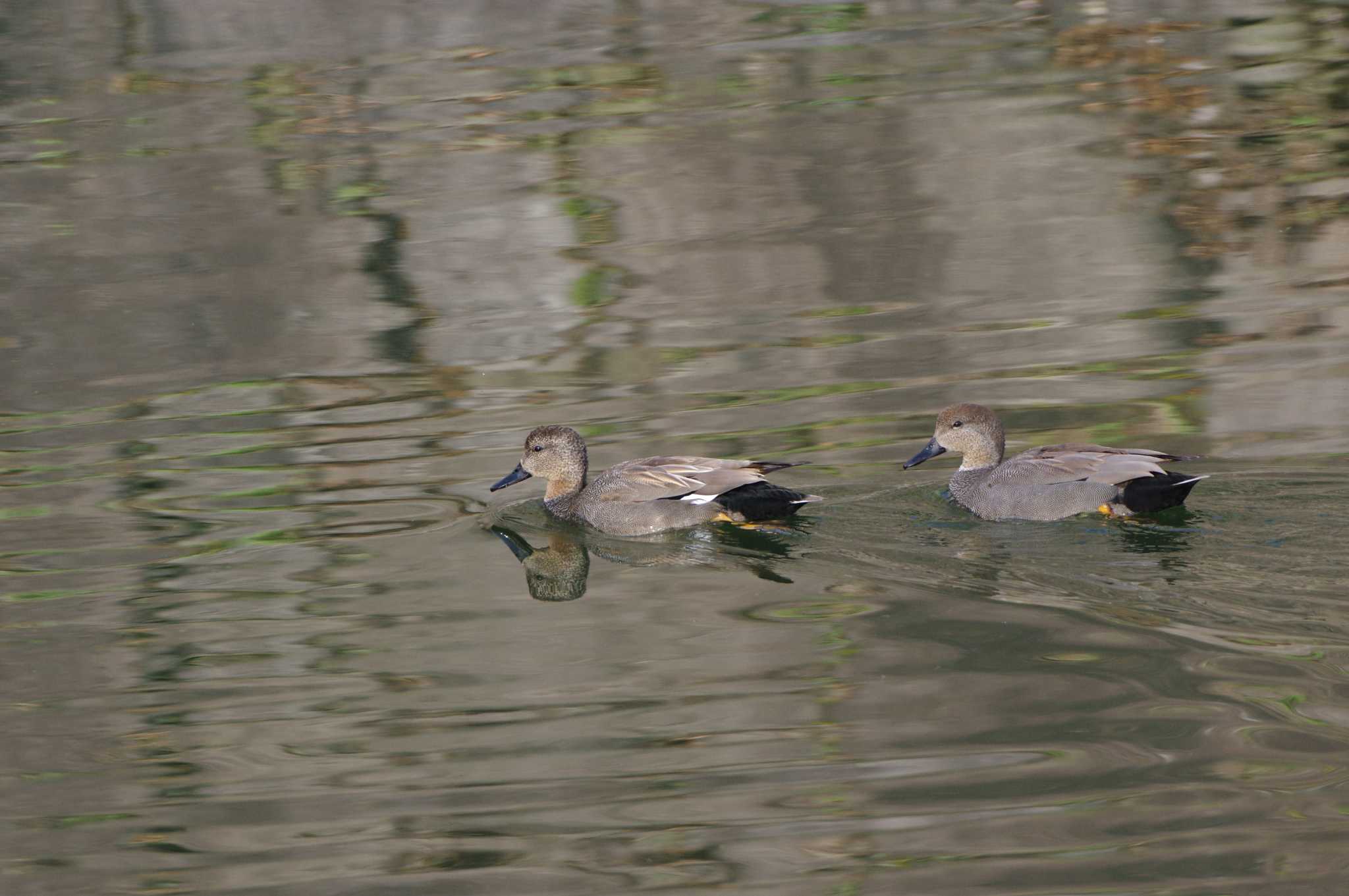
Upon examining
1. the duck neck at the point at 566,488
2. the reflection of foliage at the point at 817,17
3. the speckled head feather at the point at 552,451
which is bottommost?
the duck neck at the point at 566,488

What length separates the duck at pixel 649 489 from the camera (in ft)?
22.2

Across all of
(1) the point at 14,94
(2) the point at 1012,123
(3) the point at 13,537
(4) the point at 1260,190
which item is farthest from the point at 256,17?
(3) the point at 13,537

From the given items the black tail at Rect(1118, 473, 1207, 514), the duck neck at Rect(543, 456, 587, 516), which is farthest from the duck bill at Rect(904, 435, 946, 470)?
the duck neck at Rect(543, 456, 587, 516)

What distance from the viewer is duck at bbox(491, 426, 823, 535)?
677 centimetres

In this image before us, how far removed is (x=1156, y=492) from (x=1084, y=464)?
30 centimetres

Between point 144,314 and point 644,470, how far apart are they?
5063 mm

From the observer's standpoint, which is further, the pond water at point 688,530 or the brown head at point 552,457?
the brown head at point 552,457

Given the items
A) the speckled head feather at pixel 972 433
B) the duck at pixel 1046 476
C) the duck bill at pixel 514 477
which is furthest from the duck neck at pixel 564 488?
the speckled head feather at pixel 972 433

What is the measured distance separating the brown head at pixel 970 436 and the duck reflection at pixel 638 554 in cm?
76

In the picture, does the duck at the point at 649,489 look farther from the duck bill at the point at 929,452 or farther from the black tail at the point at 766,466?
the duck bill at the point at 929,452

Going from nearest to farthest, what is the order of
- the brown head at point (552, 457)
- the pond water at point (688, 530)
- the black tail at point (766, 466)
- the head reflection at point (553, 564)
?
the pond water at point (688, 530), the head reflection at point (553, 564), the black tail at point (766, 466), the brown head at point (552, 457)

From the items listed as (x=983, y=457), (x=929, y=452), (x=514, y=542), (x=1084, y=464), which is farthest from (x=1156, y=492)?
(x=514, y=542)

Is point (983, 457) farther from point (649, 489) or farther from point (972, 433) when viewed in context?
point (649, 489)

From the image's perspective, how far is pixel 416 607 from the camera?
6258 millimetres
